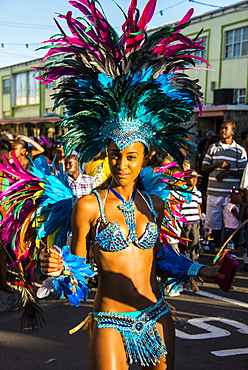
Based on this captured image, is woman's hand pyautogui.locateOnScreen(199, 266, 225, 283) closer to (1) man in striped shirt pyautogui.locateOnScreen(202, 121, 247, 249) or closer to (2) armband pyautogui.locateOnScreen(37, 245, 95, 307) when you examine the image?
(2) armband pyautogui.locateOnScreen(37, 245, 95, 307)

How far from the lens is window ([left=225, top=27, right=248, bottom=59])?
2266cm

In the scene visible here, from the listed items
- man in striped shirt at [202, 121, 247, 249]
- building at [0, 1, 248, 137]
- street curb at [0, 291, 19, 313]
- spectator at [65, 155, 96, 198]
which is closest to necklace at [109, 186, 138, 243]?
spectator at [65, 155, 96, 198]

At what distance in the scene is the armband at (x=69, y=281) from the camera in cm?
240

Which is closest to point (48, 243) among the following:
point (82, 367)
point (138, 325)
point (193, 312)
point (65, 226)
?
point (65, 226)

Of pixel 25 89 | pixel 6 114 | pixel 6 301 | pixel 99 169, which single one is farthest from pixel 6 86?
pixel 6 301

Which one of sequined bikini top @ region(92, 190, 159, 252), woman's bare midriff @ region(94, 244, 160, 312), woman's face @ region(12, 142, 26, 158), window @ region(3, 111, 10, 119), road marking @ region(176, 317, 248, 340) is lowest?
road marking @ region(176, 317, 248, 340)

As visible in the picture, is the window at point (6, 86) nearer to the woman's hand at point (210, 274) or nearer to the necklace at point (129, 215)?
the necklace at point (129, 215)

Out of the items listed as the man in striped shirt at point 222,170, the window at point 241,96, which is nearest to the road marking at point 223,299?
the man in striped shirt at point 222,170

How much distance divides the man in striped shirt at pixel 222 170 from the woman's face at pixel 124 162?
556 centimetres

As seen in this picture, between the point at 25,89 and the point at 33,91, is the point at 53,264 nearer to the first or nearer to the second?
the point at 33,91

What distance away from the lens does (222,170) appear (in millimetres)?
8211

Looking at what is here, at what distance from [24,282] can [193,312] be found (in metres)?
2.55

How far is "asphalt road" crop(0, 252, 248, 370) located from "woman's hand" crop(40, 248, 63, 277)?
1.71 metres

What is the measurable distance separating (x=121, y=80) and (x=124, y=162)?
1.57ft
